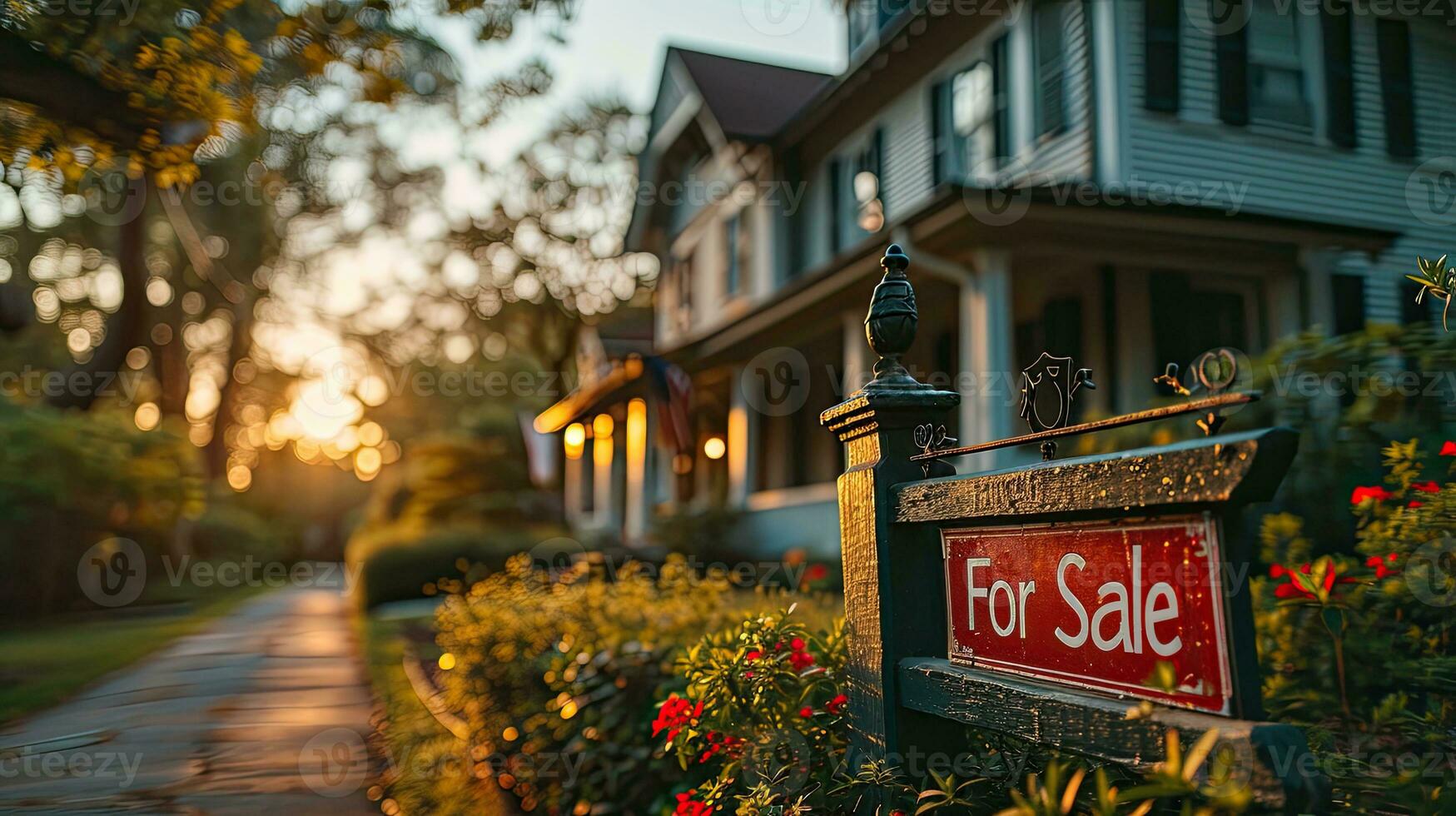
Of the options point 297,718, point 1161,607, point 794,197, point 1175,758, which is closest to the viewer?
point 1175,758

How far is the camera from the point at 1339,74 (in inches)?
452

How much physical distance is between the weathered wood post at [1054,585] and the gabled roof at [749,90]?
14.3 m

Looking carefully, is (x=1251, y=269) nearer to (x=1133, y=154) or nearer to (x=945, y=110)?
(x=1133, y=154)

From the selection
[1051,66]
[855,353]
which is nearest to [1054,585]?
[855,353]

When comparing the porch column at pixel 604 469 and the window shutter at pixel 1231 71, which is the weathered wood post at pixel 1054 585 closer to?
the window shutter at pixel 1231 71

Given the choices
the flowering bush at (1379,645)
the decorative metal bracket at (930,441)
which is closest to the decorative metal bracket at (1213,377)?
the decorative metal bracket at (930,441)

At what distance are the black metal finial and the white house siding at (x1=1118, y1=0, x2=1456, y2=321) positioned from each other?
807cm

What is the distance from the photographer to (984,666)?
274 centimetres

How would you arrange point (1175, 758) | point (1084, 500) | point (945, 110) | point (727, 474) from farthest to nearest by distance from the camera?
1. point (727, 474)
2. point (945, 110)
3. point (1084, 500)
4. point (1175, 758)

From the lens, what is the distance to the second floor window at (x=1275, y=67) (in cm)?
1130

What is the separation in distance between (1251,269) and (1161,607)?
10.0m

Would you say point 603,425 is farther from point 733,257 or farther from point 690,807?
point 690,807

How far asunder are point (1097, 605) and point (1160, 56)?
9.96 metres

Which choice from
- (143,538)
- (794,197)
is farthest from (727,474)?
(143,538)
